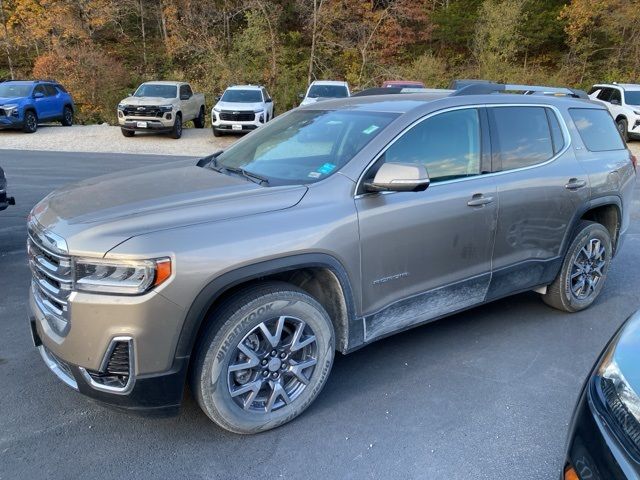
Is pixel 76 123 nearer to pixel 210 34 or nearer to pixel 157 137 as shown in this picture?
pixel 157 137

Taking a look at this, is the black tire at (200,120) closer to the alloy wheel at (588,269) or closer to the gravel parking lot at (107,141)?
the gravel parking lot at (107,141)

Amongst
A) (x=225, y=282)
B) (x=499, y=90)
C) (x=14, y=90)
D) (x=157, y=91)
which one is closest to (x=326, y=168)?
(x=225, y=282)

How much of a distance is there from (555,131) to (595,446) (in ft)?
9.77

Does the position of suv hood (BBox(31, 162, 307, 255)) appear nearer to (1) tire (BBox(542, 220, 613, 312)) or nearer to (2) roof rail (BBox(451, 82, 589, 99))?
(2) roof rail (BBox(451, 82, 589, 99))

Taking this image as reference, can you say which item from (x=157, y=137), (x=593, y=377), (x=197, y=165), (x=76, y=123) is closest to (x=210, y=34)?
(x=76, y=123)

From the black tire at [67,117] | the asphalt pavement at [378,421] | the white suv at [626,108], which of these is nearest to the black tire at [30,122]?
the black tire at [67,117]

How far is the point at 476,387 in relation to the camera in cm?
337

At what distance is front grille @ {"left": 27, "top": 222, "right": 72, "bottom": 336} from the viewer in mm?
2492

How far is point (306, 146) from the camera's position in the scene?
3562mm

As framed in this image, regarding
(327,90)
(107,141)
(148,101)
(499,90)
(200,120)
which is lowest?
(107,141)

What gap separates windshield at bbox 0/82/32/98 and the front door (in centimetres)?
1919

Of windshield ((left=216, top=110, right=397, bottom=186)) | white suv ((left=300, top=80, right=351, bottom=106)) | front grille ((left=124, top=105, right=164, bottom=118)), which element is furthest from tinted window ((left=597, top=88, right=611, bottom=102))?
windshield ((left=216, top=110, right=397, bottom=186))

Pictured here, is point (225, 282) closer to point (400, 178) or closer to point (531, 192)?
point (400, 178)

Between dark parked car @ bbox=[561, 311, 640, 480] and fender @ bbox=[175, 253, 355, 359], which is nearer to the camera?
dark parked car @ bbox=[561, 311, 640, 480]
